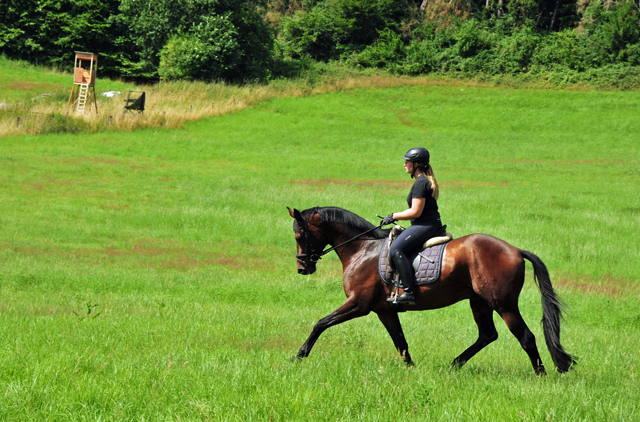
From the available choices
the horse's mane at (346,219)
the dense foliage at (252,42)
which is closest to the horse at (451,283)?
the horse's mane at (346,219)

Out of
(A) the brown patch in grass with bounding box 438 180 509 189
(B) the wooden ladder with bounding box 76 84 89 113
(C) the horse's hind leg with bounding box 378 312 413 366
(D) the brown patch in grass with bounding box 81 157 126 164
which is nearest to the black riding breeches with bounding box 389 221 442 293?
(C) the horse's hind leg with bounding box 378 312 413 366

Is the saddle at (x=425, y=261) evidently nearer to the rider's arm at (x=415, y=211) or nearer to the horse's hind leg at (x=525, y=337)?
the rider's arm at (x=415, y=211)

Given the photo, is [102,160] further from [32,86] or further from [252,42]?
[252,42]

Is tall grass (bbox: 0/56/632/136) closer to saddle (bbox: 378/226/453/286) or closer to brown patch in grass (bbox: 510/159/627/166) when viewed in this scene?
brown patch in grass (bbox: 510/159/627/166)

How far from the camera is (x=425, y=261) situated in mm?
7465

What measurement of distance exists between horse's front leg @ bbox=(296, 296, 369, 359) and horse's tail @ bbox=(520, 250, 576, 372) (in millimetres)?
2165

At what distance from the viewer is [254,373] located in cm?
614

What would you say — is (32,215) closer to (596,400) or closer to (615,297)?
(615,297)

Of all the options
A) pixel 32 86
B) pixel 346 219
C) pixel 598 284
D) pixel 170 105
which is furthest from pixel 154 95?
pixel 346 219

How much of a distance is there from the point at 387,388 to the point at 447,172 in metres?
28.7

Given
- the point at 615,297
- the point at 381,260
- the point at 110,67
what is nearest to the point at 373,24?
the point at 110,67

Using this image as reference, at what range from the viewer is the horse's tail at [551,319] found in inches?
276

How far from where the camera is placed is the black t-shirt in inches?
294

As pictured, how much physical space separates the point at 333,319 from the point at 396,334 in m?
0.83
